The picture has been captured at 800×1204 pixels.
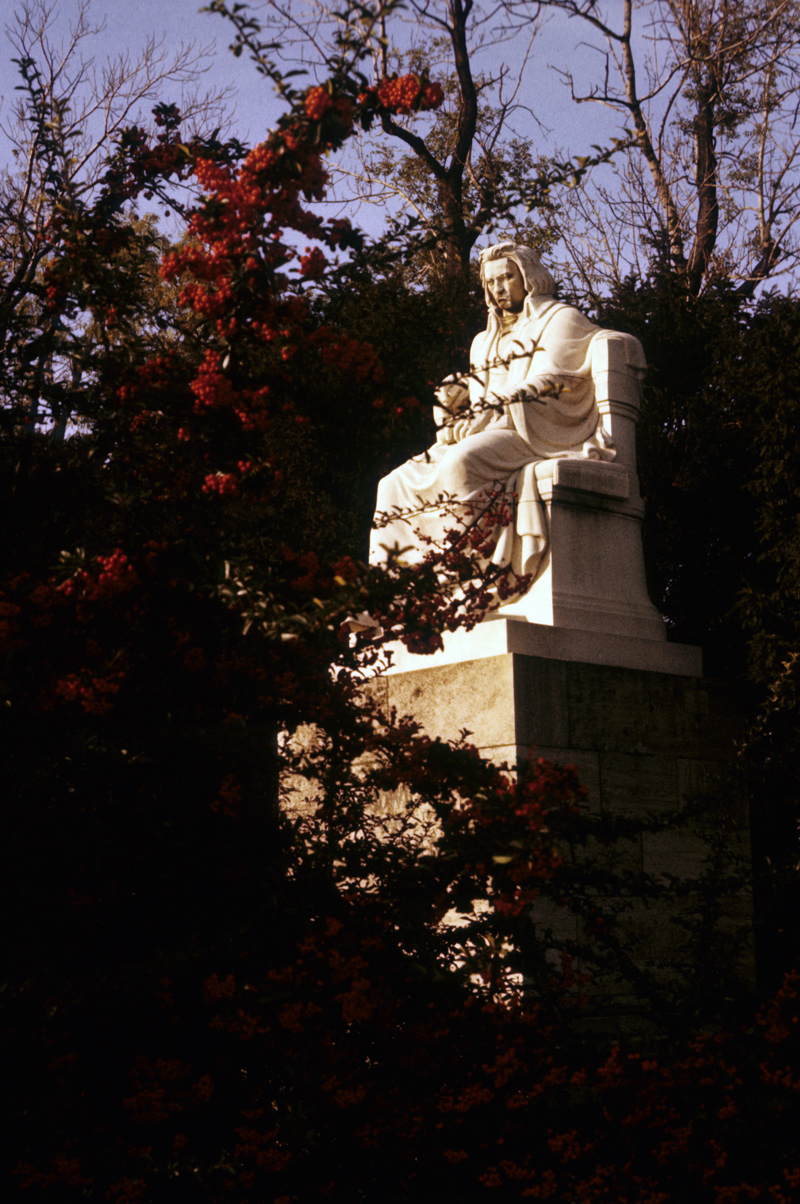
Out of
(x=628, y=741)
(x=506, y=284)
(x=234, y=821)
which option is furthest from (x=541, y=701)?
(x=506, y=284)

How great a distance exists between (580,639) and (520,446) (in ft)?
3.05

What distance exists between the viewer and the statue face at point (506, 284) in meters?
5.73

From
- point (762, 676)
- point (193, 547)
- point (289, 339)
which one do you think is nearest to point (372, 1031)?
point (193, 547)

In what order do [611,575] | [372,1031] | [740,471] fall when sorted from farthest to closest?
[740,471] → [611,575] → [372,1031]

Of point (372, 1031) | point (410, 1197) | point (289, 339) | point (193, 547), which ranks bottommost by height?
point (410, 1197)

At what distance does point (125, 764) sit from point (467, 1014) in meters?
1.17

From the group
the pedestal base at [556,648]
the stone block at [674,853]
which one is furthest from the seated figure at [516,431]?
the stone block at [674,853]

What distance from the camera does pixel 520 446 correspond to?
520cm

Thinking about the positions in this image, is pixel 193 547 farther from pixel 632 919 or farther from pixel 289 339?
pixel 632 919

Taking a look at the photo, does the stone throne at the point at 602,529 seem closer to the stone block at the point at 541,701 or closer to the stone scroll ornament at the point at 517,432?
the stone scroll ornament at the point at 517,432

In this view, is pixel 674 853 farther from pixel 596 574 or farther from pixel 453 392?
pixel 453 392

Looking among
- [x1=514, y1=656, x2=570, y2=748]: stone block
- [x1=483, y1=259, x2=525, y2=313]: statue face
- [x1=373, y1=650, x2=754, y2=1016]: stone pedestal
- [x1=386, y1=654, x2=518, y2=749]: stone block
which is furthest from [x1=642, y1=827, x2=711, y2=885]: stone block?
[x1=483, y1=259, x2=525, y2=313]: statue face

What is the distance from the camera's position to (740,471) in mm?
7453

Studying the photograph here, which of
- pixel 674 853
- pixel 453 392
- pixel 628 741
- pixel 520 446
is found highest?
pixel 453 392
